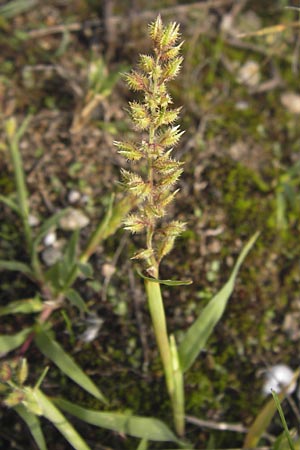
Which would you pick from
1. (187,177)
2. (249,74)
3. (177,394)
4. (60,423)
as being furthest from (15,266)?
(249,74)

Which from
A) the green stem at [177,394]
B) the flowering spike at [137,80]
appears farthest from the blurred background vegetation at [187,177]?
the flowering spike at [137,80]

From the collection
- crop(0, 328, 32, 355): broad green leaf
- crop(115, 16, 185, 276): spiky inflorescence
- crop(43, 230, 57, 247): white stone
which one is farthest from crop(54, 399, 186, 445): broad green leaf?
crop(43, 230, 57, 247): white stone

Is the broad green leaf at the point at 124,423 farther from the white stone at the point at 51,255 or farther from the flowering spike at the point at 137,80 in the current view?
the flowering spike at the point at 137,80

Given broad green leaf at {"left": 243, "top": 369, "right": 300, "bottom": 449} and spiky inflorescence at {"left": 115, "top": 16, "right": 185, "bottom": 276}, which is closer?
spiky inflorescence at {"left": 115, "top": 16, "right": 185, "bottom": 276}

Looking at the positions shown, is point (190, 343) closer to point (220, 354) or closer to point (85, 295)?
point (220, 354)

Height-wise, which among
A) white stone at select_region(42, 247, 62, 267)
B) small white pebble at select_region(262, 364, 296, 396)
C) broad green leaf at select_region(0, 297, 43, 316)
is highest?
white stone at select_region(42, 247, 62, 267)

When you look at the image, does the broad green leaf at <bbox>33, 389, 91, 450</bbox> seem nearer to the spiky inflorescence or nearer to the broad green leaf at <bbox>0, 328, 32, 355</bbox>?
the broad green leaf at <bbox>0, 328, 32, 355</bbox>
